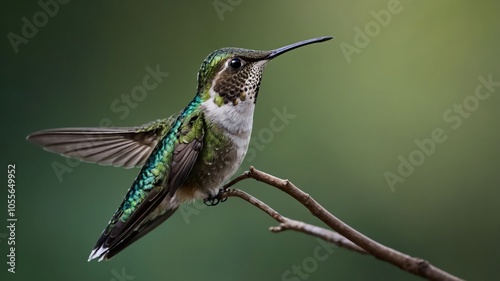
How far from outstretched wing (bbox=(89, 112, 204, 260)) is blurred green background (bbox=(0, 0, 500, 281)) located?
0.81m

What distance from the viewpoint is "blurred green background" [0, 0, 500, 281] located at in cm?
283

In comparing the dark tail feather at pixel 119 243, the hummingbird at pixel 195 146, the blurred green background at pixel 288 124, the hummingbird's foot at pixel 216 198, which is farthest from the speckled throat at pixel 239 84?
the blurred green background at pixel 288 124

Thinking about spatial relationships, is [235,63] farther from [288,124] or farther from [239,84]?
[288,124]

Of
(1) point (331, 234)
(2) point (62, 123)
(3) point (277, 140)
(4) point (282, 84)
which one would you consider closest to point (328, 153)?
(3) point (277, 140)

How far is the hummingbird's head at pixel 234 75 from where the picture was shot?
5.68ft

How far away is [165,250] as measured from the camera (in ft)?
9.26

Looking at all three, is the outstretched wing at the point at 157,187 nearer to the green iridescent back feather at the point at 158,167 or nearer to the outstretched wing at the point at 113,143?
the green iridescent back feather at the point at 158,167

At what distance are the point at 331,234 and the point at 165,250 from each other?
163cm

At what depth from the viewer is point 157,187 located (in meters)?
1.83

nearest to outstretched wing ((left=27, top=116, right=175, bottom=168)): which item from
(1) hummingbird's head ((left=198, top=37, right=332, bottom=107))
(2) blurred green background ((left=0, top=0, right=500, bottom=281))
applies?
(1) hummingbird's head ((left=198, top=37, right=332, bottom=107))

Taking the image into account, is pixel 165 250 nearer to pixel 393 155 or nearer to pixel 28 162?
pixel 28 162

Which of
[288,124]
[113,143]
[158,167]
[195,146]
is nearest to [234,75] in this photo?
[195,146]

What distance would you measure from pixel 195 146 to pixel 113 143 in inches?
17.4

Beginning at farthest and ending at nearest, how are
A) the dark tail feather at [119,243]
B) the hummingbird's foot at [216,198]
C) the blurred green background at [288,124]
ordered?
1. the blurred green background at [288,124]
2. the hummingbird's foot at [216,198]
3. the dark tail feather at [119,243]
